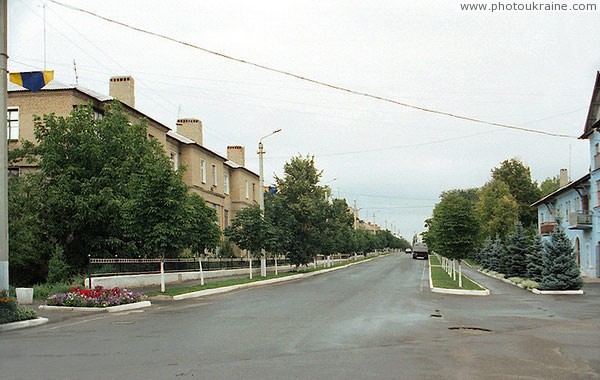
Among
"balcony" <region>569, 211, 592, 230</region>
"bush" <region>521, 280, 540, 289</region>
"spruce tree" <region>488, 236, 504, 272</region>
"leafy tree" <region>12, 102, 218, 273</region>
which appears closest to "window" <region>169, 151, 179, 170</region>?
"leafy tree" <region>12, 102, 218, 273</region>

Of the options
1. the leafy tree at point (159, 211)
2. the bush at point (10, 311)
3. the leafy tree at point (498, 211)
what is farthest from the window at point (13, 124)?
the leafy tree at point (498, 211)

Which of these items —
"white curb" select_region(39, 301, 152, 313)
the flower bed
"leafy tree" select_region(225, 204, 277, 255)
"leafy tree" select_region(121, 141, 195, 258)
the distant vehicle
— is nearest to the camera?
"white curb" select_region(39, 301, 152, 313)

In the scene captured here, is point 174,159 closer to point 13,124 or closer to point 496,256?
point 13,124

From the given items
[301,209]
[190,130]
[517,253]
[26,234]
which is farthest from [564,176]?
[26,234]

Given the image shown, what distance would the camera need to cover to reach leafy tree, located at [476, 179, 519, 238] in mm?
73062

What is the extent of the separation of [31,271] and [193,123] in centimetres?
2266

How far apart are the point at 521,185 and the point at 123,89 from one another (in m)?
63.3

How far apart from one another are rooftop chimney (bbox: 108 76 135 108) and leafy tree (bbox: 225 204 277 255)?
9.86m

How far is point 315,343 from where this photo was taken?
11.9 metres

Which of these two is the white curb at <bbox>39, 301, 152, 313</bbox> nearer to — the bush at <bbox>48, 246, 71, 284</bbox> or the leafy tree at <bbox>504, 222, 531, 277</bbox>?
the bush at <bbox>48, 246, 71, 284</bbox>

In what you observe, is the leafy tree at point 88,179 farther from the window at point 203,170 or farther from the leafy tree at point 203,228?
the window at point 203,170

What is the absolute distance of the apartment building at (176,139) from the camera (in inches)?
1315

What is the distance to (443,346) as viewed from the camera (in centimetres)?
1158

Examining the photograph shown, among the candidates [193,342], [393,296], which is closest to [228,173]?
[393,296]
